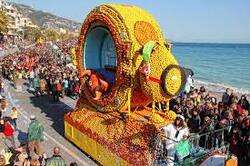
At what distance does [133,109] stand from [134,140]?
1363 millimetres

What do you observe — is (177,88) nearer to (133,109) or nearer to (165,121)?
(165,121)

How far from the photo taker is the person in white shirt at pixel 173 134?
33.9 ft

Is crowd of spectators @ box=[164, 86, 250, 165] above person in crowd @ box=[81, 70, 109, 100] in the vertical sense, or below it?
below

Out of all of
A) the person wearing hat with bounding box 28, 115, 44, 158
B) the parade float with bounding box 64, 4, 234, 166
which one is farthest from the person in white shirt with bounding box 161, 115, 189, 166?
the person wearing hat with bounding box 28, 115, 44, 158

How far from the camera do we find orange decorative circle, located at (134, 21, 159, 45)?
Answer: 12.1 meters

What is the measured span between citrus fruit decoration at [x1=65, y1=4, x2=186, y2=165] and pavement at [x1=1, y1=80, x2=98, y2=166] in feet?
1.41

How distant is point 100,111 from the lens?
13.5m

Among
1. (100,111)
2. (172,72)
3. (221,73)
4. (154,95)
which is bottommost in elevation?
(221,73)

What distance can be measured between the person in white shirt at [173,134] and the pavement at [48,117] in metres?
3.46

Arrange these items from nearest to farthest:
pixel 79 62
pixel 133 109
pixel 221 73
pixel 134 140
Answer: pixel 134 140, pixel 133 109, pixel 79 62, pixel 221 73

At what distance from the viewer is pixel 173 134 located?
10555 mm

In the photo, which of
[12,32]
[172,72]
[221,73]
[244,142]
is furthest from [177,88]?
[12,32]

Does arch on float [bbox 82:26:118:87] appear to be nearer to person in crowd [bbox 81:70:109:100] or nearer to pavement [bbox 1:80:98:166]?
person in crowd [bbox 81:70:109:100]

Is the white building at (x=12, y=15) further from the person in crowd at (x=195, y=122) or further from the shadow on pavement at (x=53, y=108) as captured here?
the person in crowd at (x=195, y=122)
